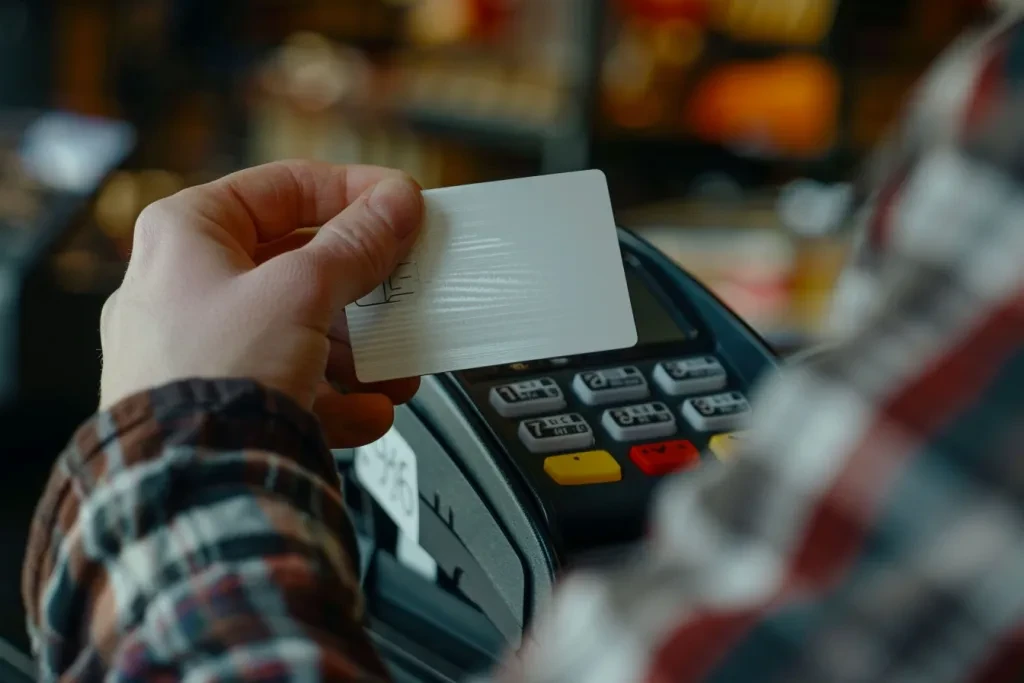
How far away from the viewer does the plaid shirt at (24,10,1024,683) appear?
26 centimetres

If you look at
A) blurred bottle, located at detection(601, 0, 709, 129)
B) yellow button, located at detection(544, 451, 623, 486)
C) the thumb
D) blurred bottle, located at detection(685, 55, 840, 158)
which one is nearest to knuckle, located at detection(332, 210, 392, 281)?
the thumb

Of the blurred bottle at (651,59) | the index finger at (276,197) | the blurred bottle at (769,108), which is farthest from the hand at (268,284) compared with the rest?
the blurred bottle at (769,108)

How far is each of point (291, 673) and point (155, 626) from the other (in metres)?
0.05

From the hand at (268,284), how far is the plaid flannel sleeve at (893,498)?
17cm

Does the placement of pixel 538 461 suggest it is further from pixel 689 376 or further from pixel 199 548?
pixel 199 548

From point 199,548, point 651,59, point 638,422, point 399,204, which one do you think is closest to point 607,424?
point 638,422

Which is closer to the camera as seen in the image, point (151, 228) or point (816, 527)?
point (816, 527)

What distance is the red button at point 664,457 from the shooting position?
0.54 m

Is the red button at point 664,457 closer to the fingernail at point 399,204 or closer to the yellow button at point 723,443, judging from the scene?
the yellow button at point 723,443

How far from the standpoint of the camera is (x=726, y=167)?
8.04ft

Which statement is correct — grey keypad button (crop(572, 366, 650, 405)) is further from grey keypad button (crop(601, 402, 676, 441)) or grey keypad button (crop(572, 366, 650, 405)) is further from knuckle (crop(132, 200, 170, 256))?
knuckle (crop(132, 200, 170, 256))

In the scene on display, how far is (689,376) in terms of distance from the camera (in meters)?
0.59

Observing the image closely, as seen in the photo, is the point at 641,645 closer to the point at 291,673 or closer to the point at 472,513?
the point at 291,673

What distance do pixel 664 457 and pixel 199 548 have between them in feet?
0.82
